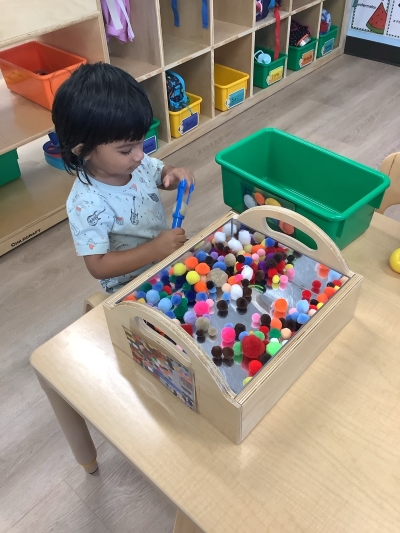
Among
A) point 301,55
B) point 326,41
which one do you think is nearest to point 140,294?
point 301,55

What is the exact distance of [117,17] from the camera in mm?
1789

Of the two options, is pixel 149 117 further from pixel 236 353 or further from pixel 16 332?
pixel 16 332

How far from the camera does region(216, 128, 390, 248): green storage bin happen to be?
859mm

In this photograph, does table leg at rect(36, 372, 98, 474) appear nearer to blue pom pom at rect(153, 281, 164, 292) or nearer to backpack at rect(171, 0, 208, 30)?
blue pom pom at rect(153, 281, 164, 292)

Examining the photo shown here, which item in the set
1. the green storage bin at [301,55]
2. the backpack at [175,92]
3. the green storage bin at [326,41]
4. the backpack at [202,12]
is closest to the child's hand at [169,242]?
the backpack at [175,92]

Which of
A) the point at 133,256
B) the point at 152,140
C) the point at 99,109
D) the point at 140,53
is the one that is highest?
the point at 99,109

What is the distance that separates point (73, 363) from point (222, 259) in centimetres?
29

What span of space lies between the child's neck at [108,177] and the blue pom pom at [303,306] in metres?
0.47

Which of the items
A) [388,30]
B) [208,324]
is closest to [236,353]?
[208,324]

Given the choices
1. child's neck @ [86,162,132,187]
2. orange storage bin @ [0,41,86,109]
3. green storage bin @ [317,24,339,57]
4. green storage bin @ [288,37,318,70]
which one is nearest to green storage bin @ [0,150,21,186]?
orange storage bin @ [0,41,86,109]

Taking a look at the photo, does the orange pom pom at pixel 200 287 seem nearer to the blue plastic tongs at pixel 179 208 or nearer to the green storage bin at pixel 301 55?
the blue plastic tongs at pixel 179 208

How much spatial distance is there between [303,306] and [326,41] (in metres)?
2.76

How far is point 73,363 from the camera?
686 mm

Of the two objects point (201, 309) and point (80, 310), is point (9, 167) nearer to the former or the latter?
point (80, 310)
